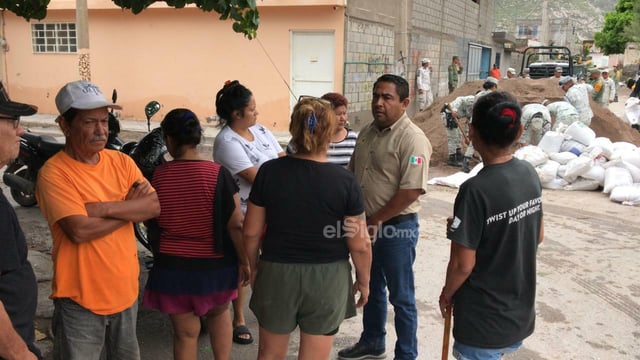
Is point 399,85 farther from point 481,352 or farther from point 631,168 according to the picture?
point 631,168

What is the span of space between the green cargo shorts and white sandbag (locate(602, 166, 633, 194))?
7.10 meters

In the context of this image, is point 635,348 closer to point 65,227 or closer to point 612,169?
point 65,227

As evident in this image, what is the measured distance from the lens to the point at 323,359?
2666mm

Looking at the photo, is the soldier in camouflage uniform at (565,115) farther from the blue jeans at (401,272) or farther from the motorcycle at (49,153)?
the blue jeans at (401,272)

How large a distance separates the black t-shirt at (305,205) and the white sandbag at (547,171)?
23.5ft

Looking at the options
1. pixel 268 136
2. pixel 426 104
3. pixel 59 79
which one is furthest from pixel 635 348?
pixel 59 79

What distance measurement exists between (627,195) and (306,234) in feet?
23.2

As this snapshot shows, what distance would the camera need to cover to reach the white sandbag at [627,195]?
7918mm

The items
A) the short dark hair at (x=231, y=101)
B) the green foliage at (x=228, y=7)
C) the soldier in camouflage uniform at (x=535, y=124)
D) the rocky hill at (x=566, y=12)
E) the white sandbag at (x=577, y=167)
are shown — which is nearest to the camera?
the short dark hair at (x=231, y=101)

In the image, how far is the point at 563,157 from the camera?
9070 millimetres

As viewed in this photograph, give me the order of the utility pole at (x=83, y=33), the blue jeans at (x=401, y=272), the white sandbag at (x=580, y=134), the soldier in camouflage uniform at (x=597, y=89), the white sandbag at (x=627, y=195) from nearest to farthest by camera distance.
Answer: the blue jeans at (x=401, y=272), the white sandbag at (x=627, y=195), the white sandbag at (x=580, y=134), the utility pole at (x=83, y=33), the soldier in camouflage uniform at (x=597, y=89)

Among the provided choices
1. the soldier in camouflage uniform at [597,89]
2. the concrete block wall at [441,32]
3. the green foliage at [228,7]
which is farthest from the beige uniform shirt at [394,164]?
the concrete block wall at [441,32]

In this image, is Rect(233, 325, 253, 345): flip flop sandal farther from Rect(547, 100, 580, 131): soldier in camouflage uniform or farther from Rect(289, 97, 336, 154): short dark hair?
Rect(547, 100, 580, 131): soldier in camouflage uniform

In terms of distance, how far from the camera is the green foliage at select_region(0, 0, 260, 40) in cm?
395
